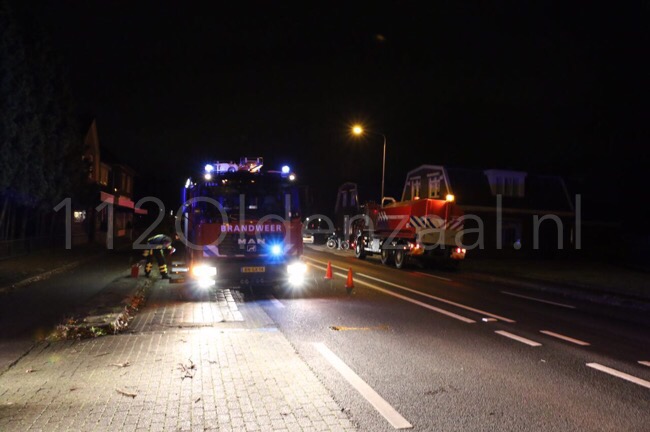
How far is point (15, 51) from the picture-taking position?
63.6 feet

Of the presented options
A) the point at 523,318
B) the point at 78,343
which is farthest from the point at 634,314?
the point at 78,343

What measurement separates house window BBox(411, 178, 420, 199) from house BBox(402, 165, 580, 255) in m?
A: 0.07

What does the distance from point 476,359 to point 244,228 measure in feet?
24.0

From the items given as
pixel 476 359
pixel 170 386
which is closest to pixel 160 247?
pixel 170 386

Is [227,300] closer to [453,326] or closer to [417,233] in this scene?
[453,326]

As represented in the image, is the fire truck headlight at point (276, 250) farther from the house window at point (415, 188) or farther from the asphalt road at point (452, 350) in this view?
the house window at point (415, 188)

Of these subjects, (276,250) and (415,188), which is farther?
(415,188)

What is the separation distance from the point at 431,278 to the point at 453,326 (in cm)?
995

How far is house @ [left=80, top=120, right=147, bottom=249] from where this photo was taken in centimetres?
3857

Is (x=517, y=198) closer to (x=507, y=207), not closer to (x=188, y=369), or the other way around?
(x=507, y=207)

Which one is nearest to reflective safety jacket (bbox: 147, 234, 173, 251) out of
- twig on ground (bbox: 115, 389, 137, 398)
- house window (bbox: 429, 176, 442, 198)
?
twig on ground (bbox: 115, 389, 137, 398)

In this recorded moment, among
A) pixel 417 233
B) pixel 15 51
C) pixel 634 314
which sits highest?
pixel 15 51

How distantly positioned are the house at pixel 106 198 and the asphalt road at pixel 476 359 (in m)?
24.9

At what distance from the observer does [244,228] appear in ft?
44.2
